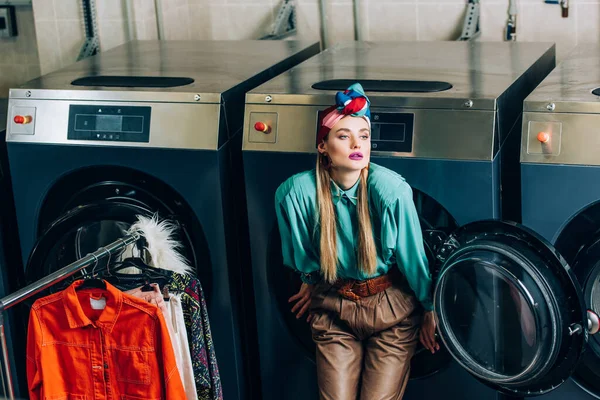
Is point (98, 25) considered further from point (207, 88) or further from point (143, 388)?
point (143, 388)

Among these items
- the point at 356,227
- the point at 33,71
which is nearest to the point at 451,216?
the point at 356,227

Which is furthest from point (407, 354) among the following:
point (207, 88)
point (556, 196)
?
point (207, 88)

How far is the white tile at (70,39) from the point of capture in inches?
142

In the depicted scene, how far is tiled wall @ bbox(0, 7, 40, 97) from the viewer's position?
4105mm

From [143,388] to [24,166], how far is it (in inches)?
33.4

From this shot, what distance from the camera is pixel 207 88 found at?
269cm

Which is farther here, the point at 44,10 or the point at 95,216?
the point at 44,10

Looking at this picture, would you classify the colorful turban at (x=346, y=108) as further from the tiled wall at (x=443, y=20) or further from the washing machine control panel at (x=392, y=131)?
the tiled wall at (x=443, y=20)

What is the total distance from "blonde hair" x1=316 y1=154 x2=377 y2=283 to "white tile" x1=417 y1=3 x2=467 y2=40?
4.36 ft

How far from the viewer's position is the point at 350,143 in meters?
2.30

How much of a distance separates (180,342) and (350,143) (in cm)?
72

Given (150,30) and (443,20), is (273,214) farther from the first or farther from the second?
(150,30)

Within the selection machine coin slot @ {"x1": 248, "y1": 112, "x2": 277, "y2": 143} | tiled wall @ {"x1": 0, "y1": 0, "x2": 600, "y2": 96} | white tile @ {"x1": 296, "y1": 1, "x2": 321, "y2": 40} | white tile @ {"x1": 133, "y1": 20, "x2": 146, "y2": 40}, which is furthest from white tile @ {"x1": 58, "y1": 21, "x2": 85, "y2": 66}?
machine coin slot @ {"x1": 248, "y1": 112, "x2": 277, "y2": 143}

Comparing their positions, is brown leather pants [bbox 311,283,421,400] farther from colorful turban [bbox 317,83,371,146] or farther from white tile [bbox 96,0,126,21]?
white tile [bbox 96,0,126,21]
